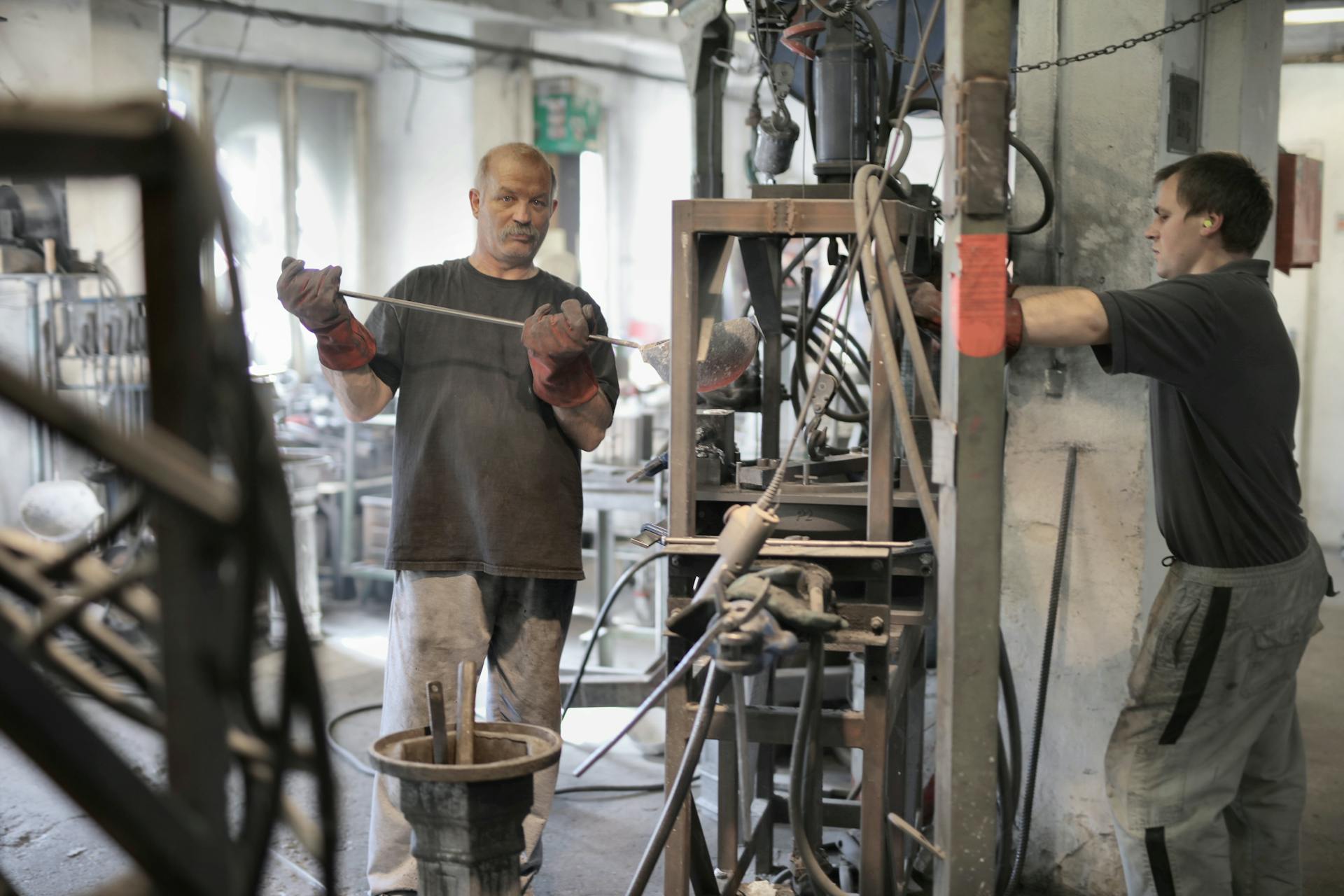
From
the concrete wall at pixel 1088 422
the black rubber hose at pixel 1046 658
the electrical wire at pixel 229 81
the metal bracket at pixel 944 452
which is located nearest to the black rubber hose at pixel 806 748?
the metal bracket at pixel 944 452

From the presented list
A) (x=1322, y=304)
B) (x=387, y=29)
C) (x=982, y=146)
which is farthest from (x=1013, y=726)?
(x=387, y=29)

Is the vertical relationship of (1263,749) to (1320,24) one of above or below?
below

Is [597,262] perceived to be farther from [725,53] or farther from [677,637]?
[677,637]

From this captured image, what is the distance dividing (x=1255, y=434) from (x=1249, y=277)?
26 cm

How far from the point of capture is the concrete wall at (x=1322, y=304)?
20.6 feet

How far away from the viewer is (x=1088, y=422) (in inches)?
97.6

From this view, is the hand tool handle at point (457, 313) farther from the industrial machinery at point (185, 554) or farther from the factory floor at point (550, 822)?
the industrial machinery at point (185, 554)

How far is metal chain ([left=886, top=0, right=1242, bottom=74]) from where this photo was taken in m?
2.28

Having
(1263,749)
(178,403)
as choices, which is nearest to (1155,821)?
(1263,749)

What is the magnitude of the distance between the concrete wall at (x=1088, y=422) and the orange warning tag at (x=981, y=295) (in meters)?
0.94

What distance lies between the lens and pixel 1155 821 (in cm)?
201

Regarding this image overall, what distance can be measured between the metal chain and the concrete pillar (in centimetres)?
537

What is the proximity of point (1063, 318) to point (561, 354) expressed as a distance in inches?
33.3

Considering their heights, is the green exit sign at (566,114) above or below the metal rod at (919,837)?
above
